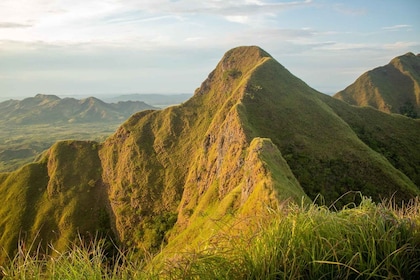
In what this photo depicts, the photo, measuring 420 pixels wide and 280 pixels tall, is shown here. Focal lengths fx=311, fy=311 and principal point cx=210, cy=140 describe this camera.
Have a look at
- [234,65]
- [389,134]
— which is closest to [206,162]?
[389,134]

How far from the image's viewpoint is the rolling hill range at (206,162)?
147ft

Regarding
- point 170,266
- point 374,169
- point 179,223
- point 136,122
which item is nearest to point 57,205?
point 136,122

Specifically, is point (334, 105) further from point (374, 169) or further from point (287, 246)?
point (287, 246)

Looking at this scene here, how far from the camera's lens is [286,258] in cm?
423

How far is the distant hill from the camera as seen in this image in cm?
13538

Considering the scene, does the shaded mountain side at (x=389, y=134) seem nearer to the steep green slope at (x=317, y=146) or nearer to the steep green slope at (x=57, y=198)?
the steep green slope at (x=317, y=146)

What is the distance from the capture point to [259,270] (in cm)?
426

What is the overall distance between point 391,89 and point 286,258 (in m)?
168

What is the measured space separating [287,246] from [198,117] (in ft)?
250

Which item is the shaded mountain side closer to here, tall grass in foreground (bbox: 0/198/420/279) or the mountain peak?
the mountain peak

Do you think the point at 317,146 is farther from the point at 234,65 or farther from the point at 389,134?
the point at 234,65

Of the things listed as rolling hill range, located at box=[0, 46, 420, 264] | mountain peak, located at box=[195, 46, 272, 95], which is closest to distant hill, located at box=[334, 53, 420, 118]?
rolling hill range, located at box=[0, 46, 420, 264]

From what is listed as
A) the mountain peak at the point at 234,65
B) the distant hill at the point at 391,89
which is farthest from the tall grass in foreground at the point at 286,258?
the distant hill at the point at 391,89

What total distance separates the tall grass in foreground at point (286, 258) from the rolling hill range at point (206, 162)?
24.4 m
